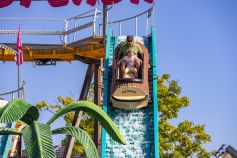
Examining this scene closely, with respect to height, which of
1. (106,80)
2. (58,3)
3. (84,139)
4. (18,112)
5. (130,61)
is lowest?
(84,139)

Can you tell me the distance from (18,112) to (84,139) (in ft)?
2.92

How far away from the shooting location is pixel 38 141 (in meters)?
6.93

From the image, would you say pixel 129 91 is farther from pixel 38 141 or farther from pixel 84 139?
pixel 38 141

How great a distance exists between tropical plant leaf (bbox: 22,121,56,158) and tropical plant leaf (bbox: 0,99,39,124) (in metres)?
0.19

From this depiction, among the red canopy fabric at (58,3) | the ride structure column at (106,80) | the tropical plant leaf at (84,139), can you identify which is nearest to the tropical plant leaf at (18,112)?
the tropical plant leaf at (84,139)

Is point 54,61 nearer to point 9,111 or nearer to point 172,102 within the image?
point 172,102

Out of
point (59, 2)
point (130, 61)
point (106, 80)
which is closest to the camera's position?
point (130, 61)

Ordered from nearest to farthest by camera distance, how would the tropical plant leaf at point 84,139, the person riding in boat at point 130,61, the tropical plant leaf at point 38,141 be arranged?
the tropical plant leaf at point 38,141 → the tropical plant leaf at point 84,139 → the person riding in boat at point 130,61

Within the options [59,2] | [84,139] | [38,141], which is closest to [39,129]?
[38,141]

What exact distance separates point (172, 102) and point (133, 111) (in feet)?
23.6

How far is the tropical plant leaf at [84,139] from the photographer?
7.57 metres

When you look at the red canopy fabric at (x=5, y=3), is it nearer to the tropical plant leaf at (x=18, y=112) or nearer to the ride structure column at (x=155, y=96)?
the ride structure column at (x=155, y=96)

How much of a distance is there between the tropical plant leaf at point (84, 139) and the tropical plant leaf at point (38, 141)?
0.47 m

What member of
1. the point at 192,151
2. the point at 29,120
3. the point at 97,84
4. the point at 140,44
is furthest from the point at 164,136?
Result: the point at 29,120
